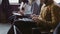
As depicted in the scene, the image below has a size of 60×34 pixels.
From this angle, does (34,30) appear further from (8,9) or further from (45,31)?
(8,9)

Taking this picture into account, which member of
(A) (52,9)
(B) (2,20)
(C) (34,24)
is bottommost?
(B) (2,20)

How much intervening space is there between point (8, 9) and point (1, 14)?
40 centimetres

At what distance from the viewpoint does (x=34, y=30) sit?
206 cm

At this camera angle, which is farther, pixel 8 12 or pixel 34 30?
pixel 8 12

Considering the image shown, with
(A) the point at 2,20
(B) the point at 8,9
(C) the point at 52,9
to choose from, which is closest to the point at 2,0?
(B) the point at 8,9

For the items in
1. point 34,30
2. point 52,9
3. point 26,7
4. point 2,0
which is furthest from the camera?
point 2,0

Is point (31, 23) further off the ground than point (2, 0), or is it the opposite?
point (2, 0)

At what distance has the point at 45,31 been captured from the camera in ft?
7.13

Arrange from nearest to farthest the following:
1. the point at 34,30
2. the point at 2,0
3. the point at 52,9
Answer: the point at 34,30 → the point at 52,9 → the point at 2,0

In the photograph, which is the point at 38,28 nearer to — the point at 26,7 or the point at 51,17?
the point at 51,17

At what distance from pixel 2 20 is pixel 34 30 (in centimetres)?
462

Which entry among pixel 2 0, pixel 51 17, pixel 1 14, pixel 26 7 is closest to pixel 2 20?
pixel 1 14

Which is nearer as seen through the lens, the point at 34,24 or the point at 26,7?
the point at 34,24

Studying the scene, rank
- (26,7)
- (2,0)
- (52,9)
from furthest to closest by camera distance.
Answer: (2,0) < (26,7) < (52,9)
